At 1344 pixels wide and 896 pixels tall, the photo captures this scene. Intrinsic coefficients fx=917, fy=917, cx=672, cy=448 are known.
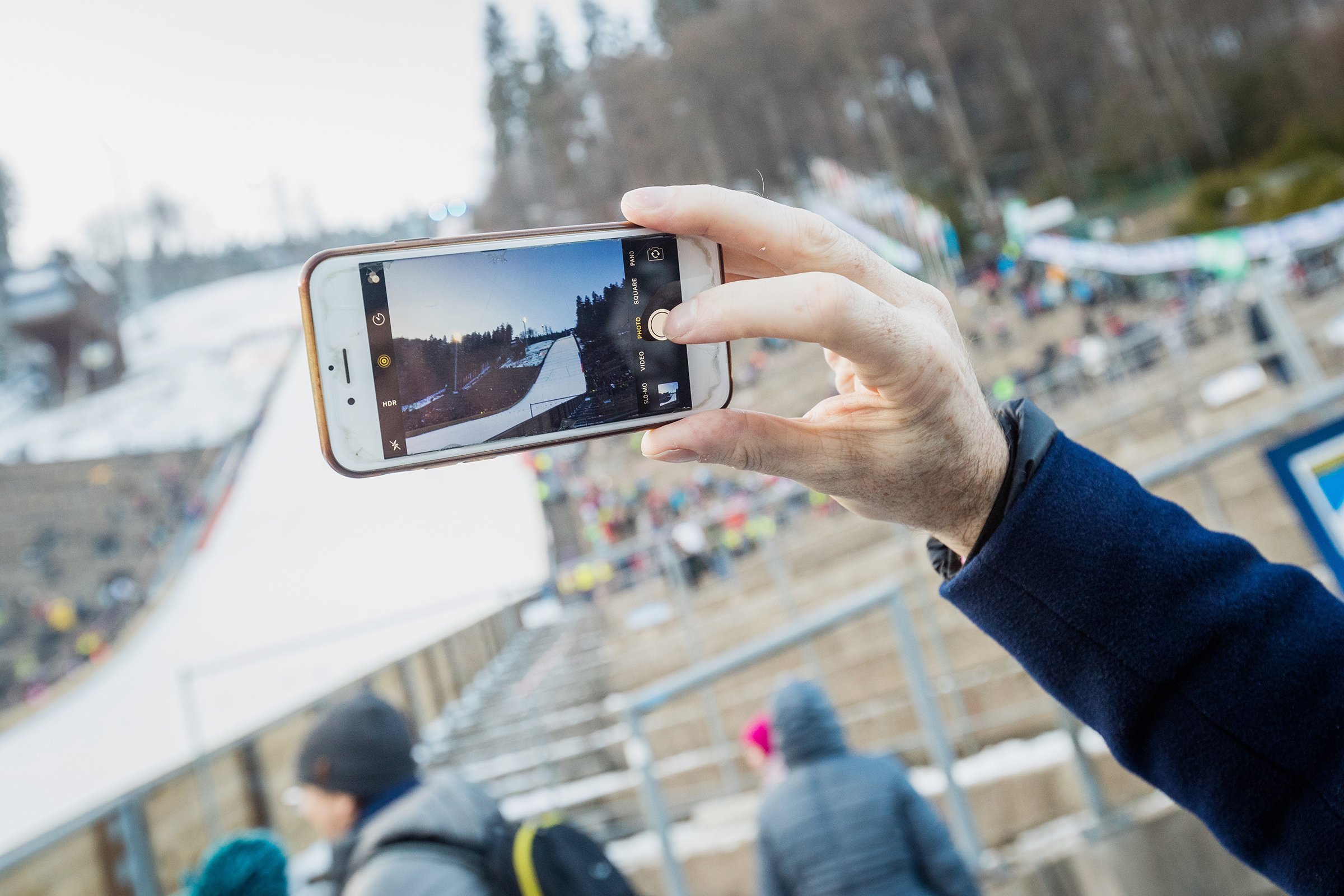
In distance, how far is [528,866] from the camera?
155cm

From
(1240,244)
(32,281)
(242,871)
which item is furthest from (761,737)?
(32,281)

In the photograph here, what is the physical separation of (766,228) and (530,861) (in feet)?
4.06

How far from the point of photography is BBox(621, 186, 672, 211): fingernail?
2.48ft

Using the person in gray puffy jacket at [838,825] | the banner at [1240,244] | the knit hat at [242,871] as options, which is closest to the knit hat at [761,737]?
the person in gray puffy jacket at [838,825]

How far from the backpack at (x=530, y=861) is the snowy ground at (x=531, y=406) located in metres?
0.96

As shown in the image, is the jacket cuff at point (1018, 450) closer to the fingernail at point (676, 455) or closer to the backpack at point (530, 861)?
the fingernail at point (676, 455)

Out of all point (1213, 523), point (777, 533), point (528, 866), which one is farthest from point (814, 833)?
point (777, 533)

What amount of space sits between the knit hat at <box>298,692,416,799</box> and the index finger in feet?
5.01

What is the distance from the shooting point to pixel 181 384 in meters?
31.2

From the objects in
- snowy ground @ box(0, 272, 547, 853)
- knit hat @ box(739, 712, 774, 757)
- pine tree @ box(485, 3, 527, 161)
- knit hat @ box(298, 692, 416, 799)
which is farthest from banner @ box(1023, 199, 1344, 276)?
pine tree @ box(485, 3, 527, 161)

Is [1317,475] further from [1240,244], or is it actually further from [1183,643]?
[1240,244]

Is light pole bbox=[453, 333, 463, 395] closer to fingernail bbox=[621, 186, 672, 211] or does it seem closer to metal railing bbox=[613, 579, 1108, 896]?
fingernail bbox=[621, 186, 672, 211]

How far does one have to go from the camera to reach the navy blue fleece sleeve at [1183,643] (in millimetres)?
757

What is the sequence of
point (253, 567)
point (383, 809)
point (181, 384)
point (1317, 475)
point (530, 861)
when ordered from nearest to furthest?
point (530, 861)
point (383, 809)
point (1317, 475)
point (253, 567)
point (181, 384)
